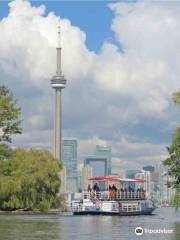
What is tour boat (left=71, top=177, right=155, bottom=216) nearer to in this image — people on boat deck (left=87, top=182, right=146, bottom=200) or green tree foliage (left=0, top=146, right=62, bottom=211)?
people on boat deck (left=87, top=182, right=146, bottom=200)

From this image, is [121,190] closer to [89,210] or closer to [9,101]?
[89,210]

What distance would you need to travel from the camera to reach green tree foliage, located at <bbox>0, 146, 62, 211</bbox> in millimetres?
117062

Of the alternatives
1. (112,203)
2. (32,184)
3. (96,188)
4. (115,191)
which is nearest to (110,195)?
(115,191)

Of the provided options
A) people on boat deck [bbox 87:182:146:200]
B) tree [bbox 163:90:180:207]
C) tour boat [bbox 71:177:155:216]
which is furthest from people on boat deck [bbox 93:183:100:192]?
tree [bbox 163:90:180:207]

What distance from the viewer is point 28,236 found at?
56.5 metres

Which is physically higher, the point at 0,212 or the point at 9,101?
the point at 9,101

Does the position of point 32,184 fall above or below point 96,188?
above

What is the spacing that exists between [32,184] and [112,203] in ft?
43.4

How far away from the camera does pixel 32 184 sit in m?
119

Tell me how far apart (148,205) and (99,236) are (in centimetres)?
7005

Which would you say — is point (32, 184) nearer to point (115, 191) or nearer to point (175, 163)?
point (115, 191)

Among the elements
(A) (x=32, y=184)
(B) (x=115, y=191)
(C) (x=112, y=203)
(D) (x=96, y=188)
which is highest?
(A) (x=32, y=184)

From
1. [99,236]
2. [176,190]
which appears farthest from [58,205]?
[99,236]

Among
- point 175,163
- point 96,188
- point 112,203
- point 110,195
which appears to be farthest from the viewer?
point 96,188
